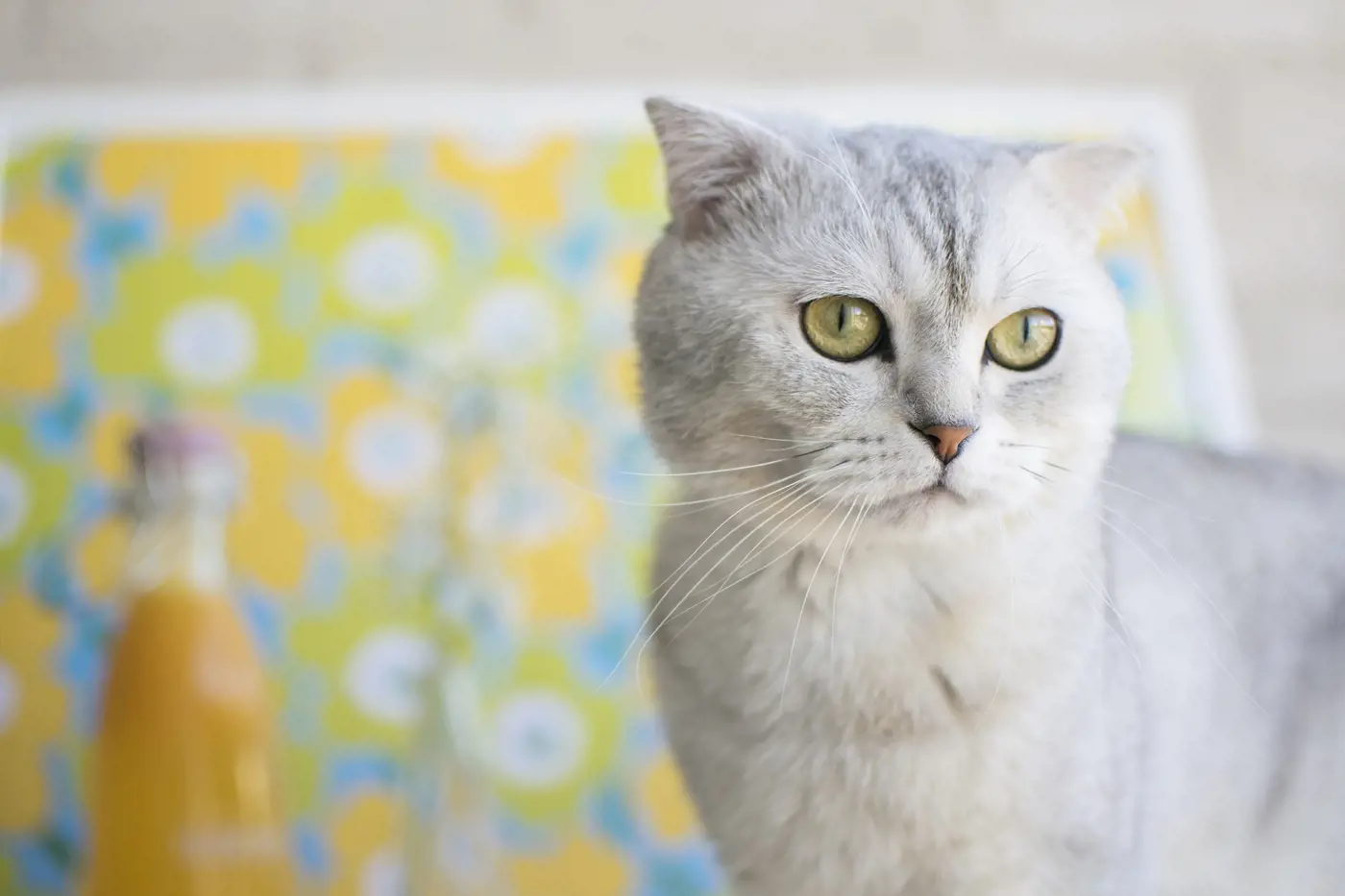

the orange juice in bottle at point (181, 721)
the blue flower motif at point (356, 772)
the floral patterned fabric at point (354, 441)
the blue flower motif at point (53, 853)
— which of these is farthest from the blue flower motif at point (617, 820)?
the blue flower motif at point (53, 853)

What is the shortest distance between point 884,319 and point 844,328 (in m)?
0.02

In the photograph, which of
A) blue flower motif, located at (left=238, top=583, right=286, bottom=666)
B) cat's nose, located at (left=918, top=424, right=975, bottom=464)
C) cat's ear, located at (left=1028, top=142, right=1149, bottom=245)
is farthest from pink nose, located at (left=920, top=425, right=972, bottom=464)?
blue flower motif, located at (left=238, top=583, right=286, bottom=666)

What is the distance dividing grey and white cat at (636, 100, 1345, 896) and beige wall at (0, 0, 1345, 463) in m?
0.54

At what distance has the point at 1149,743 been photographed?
2.20 feet

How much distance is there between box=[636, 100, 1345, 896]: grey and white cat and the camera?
0.58 meters

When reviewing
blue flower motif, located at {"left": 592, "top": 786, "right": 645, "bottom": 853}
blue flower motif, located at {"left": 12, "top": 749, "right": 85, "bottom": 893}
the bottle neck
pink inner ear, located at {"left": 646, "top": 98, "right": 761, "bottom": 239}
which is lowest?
blue flower motif, located at {"left": 592, "top": 786, "right": 645, "bottom": 853}

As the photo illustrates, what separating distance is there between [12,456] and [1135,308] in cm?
99

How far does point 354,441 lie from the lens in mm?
1012

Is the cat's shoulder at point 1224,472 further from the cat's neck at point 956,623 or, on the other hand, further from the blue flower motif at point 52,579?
the blue flower motif at point 52,579

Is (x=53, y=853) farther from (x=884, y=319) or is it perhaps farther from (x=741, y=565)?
(x=884, y=319)

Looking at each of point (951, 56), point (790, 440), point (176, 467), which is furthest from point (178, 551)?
point (951, 56)

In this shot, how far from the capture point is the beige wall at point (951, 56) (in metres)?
1.09

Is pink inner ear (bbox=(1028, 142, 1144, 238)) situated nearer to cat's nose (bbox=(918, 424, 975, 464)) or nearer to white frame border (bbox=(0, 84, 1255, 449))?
cat's nose (bbox=(918, 424, 975, 464))

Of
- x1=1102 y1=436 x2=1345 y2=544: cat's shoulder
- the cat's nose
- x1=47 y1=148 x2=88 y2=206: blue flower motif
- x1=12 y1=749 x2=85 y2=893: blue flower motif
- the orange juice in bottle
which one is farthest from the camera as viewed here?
x1=47 y1=148 x2=88 y2=206: blue flower motif
